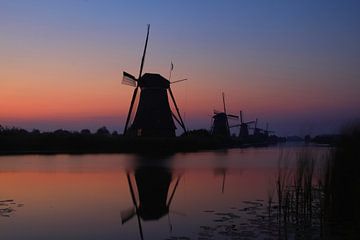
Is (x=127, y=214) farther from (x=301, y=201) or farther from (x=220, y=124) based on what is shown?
(x=220, y=124)

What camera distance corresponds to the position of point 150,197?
1616cm

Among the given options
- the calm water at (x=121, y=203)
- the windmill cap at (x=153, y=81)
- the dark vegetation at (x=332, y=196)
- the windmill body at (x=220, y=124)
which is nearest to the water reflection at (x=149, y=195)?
the calm water at (x=121, y=203)

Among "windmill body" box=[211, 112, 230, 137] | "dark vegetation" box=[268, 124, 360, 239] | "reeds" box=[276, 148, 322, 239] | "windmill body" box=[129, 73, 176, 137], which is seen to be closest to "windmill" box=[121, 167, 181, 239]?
"reeds" box=[276, 148, 322, 239]

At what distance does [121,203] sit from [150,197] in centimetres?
180

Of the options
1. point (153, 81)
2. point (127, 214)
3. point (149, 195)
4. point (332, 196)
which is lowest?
point (127, 214)

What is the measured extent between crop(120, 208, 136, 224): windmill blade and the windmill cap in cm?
4070

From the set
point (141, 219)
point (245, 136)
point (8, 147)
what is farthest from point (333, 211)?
point (245, 136)

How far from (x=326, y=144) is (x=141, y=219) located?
15.3 ft

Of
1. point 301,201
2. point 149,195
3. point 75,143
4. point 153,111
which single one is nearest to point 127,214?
point 149,195

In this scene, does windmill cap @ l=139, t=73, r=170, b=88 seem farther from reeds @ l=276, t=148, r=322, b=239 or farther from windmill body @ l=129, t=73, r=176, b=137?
reeds @ l=276, t=148, r=322, b=239

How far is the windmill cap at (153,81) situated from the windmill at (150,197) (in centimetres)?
2942

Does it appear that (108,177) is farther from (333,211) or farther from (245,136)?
(245,136)

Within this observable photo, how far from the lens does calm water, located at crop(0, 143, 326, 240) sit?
10.4 m

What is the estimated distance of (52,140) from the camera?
4781 cm
